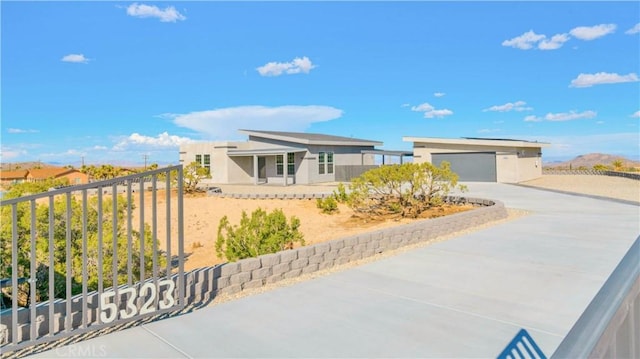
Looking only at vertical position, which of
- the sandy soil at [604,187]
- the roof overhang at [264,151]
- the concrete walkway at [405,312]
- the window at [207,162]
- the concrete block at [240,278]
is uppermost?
the roof overhang at [264,151]

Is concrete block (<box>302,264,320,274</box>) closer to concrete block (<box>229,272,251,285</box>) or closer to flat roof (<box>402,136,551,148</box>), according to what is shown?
concrete block (<box>229,272,251,285</box>)

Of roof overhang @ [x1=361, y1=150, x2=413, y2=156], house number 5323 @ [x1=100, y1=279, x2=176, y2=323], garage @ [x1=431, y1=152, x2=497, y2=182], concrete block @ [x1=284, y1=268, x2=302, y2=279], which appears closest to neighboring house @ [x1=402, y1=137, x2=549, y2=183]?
garage @ [x1=431, y1=152, x2=497, y2=182]

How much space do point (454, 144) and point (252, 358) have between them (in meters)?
26.0

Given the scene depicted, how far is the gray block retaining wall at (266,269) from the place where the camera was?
3.40 metres

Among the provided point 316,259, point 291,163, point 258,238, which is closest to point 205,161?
point 291,163

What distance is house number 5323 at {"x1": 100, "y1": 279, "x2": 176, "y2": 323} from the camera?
3.53m

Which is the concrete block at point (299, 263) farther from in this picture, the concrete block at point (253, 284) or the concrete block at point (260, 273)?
the concrete block at point (253, 284)

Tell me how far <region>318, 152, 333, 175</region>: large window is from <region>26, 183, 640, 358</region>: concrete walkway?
22.5 meters

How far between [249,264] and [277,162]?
981 inches

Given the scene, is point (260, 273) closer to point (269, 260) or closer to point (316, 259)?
point (269, 260)

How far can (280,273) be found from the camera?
509cm

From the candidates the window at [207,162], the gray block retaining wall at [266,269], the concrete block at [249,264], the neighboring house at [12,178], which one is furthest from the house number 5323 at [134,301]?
the neighboring house at [12,178]

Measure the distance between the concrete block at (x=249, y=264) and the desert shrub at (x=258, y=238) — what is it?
1.54 metres

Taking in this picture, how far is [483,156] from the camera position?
25906 mm
